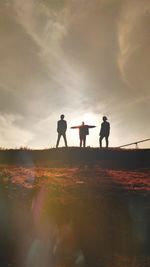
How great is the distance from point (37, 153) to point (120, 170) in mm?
6758

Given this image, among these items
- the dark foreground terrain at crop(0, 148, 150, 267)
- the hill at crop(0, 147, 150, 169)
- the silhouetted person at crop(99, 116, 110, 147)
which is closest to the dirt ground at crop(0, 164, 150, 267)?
the dark foreground terrain at crop(0, 148, 150, 267)

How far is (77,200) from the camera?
10828 millimetres

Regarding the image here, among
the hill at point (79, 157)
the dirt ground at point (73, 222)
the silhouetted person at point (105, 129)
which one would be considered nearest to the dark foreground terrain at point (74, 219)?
the dirt ground at point (73, 222)

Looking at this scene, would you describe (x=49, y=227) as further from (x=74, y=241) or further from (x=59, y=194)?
(x=59, y=194)

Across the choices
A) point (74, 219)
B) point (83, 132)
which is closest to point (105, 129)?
point (83, 132)

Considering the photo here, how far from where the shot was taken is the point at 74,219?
9.83 m

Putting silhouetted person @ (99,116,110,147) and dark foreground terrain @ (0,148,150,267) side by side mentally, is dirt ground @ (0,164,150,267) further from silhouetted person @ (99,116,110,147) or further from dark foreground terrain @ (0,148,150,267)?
silhouetted person @ (99,116,110,147)

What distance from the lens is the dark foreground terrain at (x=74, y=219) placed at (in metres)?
8.27

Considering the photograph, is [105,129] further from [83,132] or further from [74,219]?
[74,219]

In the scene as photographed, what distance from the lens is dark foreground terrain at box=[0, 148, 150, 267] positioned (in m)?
8.27

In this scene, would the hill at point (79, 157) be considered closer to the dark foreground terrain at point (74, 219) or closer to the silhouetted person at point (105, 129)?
the silhouetted person at point (105, 129)

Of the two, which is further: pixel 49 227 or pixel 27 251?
pixel 49 227

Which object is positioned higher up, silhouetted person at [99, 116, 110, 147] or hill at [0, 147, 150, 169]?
silhouetted person at [99, 116, 110, 147]

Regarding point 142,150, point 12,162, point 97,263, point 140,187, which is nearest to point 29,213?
point 97,263
